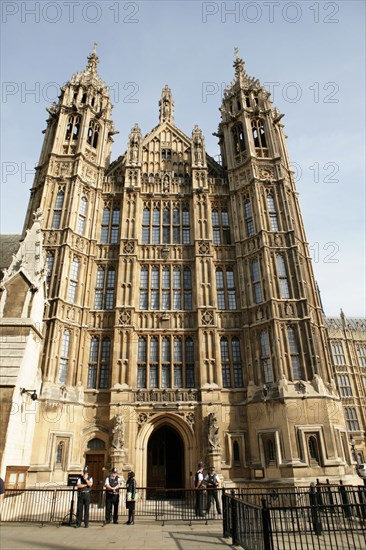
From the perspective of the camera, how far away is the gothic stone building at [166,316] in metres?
18.5

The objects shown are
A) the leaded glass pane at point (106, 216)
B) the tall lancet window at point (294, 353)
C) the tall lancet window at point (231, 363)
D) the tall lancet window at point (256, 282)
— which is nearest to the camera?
the tall lancet window at point (294, 353)

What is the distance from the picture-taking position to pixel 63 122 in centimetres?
2802

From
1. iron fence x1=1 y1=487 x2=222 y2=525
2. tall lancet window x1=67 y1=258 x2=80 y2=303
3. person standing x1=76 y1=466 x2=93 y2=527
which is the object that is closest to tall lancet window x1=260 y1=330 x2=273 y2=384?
iron fence x1=1 y1=487 x2=222 y2=525

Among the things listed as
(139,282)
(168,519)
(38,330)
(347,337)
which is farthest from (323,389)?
(347,337)

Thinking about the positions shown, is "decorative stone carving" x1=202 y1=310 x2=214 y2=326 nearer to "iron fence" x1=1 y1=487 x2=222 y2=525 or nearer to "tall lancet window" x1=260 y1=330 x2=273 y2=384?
"tall lancet window" x1=260 y1=330 x2=273 y2=384

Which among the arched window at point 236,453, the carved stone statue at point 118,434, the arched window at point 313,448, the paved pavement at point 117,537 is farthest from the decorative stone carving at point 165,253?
the paved pavement at point 117,537

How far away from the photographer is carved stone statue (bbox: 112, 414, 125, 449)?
18.8 m

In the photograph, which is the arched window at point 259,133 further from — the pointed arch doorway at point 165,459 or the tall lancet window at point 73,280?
the pointed arch doorway at point 165,459

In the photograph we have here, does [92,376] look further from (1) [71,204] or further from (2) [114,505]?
(1) [71,204]

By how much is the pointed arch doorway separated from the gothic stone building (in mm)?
80

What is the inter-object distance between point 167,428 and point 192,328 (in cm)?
626

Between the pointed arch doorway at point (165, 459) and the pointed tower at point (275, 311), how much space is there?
4776 mm

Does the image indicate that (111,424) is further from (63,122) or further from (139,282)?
(63,122)

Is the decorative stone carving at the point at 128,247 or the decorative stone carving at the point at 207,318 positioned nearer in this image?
the decorative stone carving at the point at 207,318
